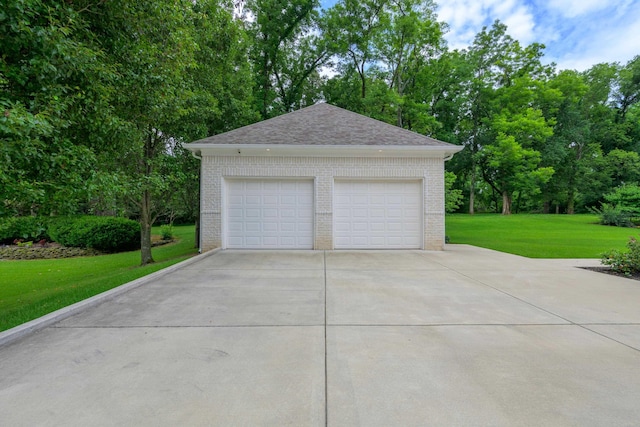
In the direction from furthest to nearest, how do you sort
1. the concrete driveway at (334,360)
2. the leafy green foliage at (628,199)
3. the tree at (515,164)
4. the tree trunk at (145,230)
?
the tree at (515,164), the leafy green foliage at (628,199), the tree trunk at (145,230), the concrete driveway at (334,360)

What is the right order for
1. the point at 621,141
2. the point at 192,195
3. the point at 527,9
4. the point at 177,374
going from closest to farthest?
the point at 177,374 < the point at 192,195 < the point at 527,9 < the point at 621,141

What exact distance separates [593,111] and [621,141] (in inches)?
153

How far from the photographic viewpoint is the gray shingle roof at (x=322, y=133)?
9.15 metres

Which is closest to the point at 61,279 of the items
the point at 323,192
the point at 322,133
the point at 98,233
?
the point at 98,233

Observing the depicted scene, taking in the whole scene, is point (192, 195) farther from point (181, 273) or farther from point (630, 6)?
point (630, 6)

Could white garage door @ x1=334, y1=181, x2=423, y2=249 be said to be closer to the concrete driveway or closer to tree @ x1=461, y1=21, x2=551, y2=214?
the concrete driveway

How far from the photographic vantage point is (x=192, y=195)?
1198 centimetres

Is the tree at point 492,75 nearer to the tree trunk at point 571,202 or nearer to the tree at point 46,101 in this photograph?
the tree trunk at point 571,202

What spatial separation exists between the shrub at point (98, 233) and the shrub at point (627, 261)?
54.7 ft

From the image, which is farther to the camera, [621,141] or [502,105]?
[621,141]

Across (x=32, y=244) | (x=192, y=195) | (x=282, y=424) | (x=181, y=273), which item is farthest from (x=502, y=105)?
(x=32, y=244)

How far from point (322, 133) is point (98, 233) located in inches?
439

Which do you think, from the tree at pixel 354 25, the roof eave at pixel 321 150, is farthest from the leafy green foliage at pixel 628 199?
the tree at pixel 354 25

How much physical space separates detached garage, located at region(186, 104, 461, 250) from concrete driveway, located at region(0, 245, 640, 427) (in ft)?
15.1
